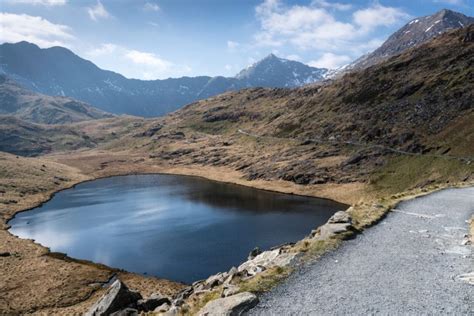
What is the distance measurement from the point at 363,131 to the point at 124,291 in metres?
130

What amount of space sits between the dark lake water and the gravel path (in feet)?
→ 109

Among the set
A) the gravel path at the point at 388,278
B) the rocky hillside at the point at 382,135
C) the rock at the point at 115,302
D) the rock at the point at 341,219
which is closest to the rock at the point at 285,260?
the gravel path at the point at 388,278

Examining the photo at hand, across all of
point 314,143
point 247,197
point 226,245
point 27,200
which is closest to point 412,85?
point 314,143

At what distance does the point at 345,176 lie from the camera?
12162 centimetres

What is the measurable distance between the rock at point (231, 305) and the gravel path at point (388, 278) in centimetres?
43

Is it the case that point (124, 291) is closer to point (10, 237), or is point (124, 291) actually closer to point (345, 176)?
point (10, 237)

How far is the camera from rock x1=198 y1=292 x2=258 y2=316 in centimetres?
1831

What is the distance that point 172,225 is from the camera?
88.4m

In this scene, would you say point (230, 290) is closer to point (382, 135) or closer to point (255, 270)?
point (255, 270)

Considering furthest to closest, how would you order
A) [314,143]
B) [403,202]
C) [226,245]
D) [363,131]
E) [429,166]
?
[314,143] < [363,131] < [429,166] < [226,245] < [403,202]

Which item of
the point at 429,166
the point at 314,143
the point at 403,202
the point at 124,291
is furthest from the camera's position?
the point at 314,143

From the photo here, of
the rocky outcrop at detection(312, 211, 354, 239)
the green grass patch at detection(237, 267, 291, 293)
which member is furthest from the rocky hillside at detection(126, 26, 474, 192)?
the green grass patch at detection(237, 267, 291, 293)

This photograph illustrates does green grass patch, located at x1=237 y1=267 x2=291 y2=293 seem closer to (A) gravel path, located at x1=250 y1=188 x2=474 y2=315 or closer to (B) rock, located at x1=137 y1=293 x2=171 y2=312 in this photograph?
(A) gravel path, located at x1=250 y1=188 x2=474 y2=315

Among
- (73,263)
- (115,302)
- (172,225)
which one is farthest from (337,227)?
(172,225)
